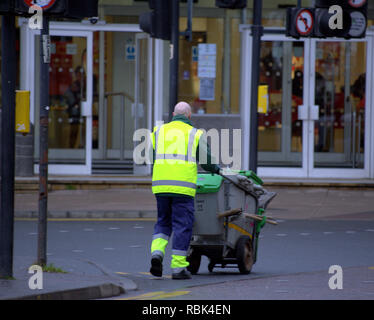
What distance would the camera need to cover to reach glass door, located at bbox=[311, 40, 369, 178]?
21328mm

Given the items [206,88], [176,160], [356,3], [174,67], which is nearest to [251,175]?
[176,160]

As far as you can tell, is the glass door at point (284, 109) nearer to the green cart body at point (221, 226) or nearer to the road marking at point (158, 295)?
the green cart body at point (221, 226)

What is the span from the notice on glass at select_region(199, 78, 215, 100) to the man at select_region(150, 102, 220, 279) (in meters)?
11.1

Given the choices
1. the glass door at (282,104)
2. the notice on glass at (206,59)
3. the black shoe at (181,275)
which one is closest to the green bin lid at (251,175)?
the black shoe at (181,275)

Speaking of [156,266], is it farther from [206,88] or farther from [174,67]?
[206,88]

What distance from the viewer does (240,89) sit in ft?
70.9

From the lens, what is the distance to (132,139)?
22.3m

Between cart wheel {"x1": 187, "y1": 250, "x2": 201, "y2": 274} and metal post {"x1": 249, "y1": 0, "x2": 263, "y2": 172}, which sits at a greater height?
metal post {"x1": 249, "y1": 0, "x2": 263, "y2": 172}

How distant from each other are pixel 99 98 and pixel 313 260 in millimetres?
11203

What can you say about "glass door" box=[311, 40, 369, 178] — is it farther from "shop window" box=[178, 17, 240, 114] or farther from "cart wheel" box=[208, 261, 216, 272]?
"cart wheel" box=[208, 261, 216, 272]

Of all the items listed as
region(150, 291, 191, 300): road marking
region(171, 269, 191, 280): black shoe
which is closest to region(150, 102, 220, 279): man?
region(171, 269, 191, 280): black shoe

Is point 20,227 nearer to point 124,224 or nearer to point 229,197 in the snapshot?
point 124,224

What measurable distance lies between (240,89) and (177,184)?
11642 mm

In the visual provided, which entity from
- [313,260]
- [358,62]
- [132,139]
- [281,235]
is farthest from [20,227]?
[358,62]
